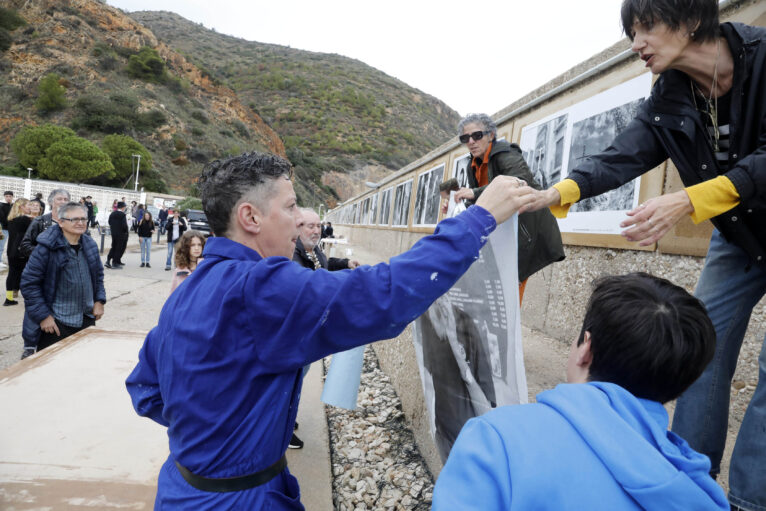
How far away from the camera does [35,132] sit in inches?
1335

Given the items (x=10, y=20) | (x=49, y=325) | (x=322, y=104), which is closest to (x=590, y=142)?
(x=49, y=325)

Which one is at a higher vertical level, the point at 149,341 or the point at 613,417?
the point at 613,417

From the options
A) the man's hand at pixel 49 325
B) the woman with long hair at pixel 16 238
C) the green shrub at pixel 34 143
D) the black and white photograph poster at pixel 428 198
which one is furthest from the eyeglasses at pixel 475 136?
the green shrub at pixel 34 143

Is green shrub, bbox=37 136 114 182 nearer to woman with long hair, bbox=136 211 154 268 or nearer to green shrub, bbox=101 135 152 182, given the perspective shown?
green shrub, bbox=101 135 152 182

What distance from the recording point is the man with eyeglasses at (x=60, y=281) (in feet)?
11.7

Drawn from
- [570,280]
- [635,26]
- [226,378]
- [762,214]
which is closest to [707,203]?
[762,214]

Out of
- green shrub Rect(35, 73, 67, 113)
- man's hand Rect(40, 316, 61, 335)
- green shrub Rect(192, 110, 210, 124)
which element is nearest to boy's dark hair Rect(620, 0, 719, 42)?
man's hand Rect(40, 316, 61, 335)

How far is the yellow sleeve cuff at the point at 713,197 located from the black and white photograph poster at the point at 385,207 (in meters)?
12.1

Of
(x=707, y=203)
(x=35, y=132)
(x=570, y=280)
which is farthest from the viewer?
(x=35, y=132)

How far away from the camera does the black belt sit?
1203 millimetres

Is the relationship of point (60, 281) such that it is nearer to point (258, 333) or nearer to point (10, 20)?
point (258, 333)

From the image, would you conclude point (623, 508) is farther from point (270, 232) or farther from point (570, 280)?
point (570, 280)

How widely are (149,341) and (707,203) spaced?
1866 millimetres

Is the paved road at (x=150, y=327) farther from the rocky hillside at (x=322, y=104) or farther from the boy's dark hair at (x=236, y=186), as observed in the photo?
the rocky hillside at (x=322, y=104)
